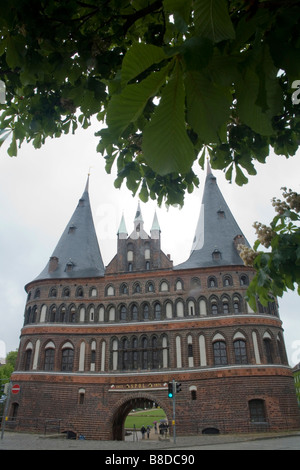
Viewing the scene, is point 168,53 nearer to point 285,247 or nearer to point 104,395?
point 285,247

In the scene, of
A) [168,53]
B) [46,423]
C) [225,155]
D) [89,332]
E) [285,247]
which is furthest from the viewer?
[89,332]

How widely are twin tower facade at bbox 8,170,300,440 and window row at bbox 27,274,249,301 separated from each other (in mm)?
80

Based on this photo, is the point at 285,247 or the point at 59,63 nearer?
the point at 59,63

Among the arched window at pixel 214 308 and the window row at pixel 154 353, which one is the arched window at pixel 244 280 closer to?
the arched window at pixel 214 308

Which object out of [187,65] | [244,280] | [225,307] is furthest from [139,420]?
[187,65]

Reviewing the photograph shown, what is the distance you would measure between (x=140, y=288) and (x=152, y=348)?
15.4ft

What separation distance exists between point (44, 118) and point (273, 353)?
26230mm

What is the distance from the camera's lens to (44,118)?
3.78 meters

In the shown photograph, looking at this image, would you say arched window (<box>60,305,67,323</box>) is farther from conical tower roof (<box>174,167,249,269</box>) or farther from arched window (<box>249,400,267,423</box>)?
arched window (<box>249,400,267,423</box>)

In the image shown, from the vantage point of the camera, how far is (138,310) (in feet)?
91.9

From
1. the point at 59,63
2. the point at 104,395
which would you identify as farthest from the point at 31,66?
the point at 104,395

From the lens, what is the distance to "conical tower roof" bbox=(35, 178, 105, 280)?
31100 millimetres

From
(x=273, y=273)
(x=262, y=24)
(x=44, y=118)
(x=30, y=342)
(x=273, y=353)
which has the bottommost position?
(x=262, y=24)

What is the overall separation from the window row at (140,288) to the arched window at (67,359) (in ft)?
14.1
